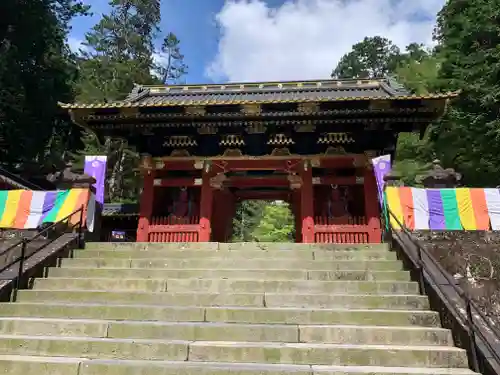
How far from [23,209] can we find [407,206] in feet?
31.5

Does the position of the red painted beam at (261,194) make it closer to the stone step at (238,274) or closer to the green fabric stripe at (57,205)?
the green fabric stripe at (57,205)

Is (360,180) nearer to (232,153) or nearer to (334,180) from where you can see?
(334,180)

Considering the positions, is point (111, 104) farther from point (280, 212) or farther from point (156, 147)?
point (280, 212)

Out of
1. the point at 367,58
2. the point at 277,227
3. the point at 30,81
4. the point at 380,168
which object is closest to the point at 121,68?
the point at 30,81

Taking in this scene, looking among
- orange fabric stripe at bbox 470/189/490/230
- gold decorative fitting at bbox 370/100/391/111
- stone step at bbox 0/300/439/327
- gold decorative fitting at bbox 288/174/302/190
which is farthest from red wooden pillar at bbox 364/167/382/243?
stone step at bbox 0/300/439/327

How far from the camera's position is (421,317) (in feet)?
18.2

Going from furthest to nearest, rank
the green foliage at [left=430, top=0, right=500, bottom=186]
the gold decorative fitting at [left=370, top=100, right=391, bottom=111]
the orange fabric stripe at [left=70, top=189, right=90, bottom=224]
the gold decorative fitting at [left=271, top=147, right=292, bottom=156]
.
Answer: the green foliage at [left=430, top=0, right=500, bottom=186] < the gold decorative fitting at [left=271, top=147, right=292, bottom=156] < the gold decorative fitting at [left=370, top=100, right=391, bottom=111] < the orange fabric stripe at [left=70, top=189, right=90, bottom=224]

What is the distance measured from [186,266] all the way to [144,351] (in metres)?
3.00

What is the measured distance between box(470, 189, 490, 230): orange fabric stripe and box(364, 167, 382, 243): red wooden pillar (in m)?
2.48

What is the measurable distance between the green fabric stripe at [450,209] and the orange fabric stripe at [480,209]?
0.40 meters

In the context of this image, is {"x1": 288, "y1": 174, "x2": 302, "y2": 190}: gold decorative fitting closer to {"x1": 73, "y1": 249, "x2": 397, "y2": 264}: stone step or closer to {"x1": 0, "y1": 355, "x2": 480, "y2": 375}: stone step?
{"x1": 73, "y1": 249, "x2": 397, "y2": 264}: stone step

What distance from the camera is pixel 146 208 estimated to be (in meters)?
12.0

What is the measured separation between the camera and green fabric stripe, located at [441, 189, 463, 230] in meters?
9.30

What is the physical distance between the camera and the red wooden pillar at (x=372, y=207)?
11008 millimetres
